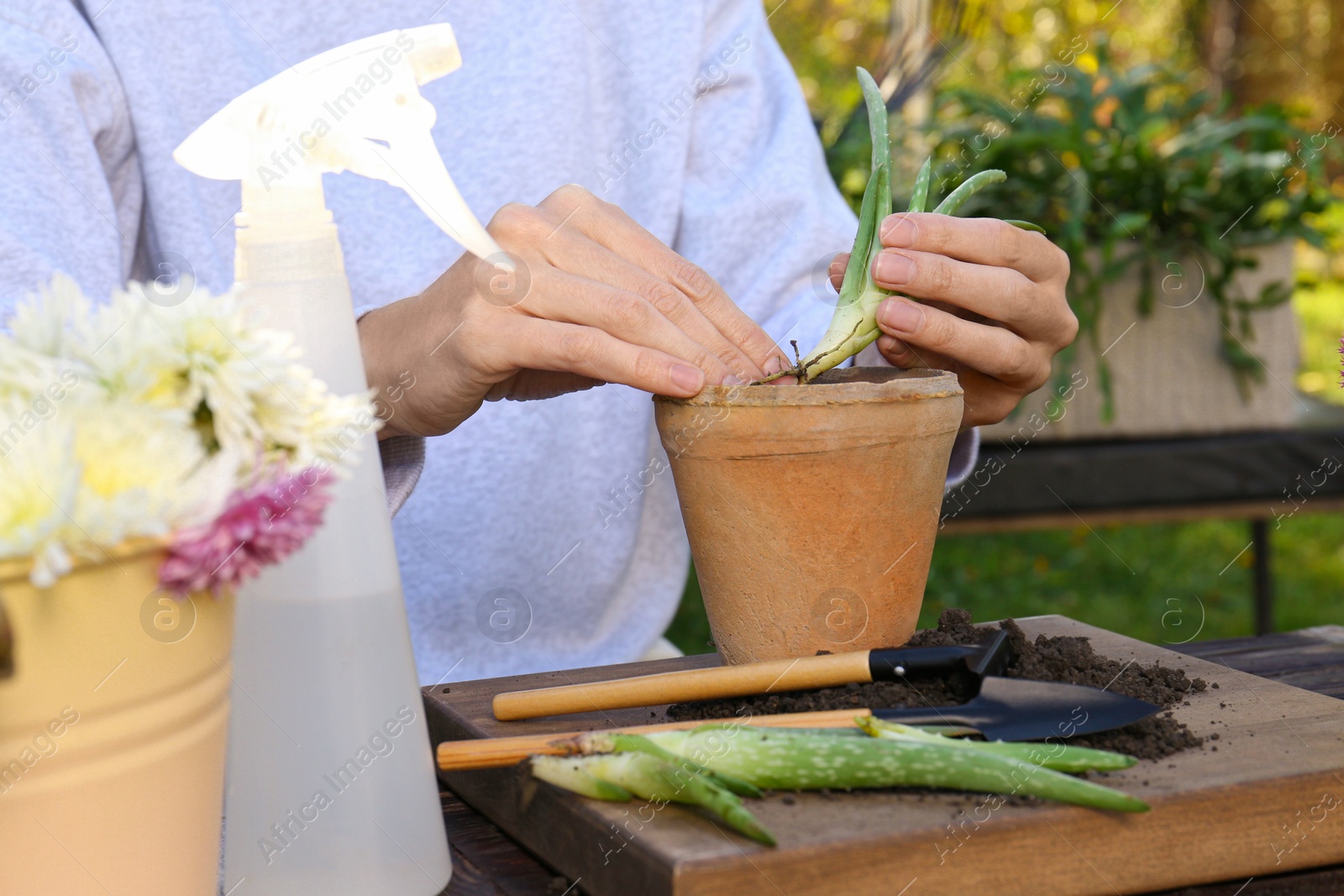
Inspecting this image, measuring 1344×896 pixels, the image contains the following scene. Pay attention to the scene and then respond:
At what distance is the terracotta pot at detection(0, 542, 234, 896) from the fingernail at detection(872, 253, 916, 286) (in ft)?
1.96

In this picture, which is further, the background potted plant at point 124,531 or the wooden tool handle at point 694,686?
the wooden tool handle at point 694,686

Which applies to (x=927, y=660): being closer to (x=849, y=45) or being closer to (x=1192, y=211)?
(x=1192, y=211)

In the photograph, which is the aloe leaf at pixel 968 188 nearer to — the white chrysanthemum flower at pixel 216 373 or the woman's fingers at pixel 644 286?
the woman's fingers at pixel 644 286

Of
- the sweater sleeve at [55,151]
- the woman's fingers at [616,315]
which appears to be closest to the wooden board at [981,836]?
the woman's fingers at [616,315]

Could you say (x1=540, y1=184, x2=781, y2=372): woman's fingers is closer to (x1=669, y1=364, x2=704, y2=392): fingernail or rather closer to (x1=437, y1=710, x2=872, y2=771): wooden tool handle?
(x1=669, y1=364, x2=704, y2=392): fingernail

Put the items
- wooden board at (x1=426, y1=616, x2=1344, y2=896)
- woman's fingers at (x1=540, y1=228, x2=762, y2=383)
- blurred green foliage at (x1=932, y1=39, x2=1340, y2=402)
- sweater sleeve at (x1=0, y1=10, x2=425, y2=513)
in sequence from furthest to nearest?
blurred green foliage at (x1=932, y1=39, x2=1340, y2=402)
sweater sleeve at (x1=0, y1=10, x2=425, y2=513)
woman's fingers at (x1=540, y1=228, x2=762, y2=383)
wooden board at (x1=426, y1=616, x2=1344, y2=896)

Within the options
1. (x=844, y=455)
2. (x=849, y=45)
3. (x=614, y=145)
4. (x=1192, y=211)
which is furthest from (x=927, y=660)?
(x=849, y=45)

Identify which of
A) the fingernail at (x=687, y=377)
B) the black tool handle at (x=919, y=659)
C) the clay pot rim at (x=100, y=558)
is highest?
the fingernail at (x=687, y=377)

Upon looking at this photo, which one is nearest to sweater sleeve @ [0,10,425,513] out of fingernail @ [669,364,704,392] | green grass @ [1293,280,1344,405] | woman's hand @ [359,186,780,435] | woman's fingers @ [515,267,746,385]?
woman's hand @ [359,186,780,435]

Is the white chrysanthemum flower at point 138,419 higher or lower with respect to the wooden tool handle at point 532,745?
higher

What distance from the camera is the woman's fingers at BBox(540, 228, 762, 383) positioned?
91 centimetres

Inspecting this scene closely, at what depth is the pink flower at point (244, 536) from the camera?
1.44ft

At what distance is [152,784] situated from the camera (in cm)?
48

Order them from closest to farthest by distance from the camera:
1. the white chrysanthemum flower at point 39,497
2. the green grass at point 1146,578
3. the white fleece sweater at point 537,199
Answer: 1. the white chrysanthemum flower at point 39,497
2. the white fleece sweater at point 537,199
3. the green grass at point 1146,578
